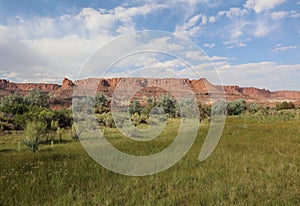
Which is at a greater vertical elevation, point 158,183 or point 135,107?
point 135,107

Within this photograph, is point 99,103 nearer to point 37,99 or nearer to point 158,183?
point 158,183

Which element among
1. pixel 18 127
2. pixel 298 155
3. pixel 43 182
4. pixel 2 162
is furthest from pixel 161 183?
pixel 18 127

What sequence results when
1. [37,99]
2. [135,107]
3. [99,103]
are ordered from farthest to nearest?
1. [37,99]
2. [99,103]
3. [135,107]

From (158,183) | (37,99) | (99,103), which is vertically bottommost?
(158,183)

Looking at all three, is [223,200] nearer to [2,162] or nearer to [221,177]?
[221,177]

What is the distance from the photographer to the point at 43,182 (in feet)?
16.4

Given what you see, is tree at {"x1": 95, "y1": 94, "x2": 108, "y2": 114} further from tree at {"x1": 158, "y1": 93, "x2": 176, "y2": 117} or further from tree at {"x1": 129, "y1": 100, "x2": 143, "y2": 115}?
tree at {"x1": 158, "y1": 93, "x2": 176, "y2": 117}

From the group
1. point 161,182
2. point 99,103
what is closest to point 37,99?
point 99,103

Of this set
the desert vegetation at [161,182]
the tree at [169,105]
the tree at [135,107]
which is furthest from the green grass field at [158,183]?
the tree at [169,105]

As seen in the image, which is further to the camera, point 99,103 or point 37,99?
point 37,99

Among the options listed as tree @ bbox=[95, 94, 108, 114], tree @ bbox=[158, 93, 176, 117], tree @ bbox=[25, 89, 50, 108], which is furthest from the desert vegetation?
tree @ bbox=[25, 89, 50, 108]

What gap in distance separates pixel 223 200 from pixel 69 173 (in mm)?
3475

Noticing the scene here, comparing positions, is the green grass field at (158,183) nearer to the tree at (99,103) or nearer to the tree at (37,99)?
the tree at (99,103)

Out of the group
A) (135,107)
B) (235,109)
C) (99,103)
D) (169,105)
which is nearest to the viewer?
(135,107)
